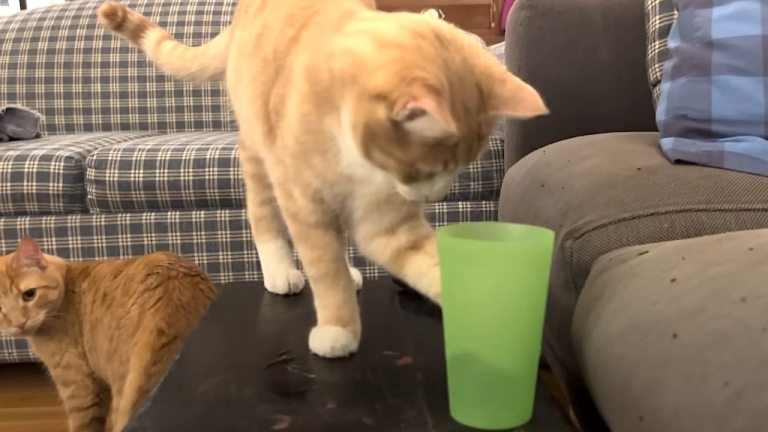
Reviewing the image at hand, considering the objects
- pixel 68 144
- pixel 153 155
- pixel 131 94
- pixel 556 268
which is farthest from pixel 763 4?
pixel 131 94

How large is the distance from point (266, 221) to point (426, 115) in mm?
525

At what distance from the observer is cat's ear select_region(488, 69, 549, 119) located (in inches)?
29.0

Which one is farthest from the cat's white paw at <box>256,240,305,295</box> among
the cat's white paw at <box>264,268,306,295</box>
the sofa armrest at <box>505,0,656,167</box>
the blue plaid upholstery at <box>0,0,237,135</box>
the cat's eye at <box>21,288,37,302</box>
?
the blue plaid upholstery at <box>0,0,237,135</box>

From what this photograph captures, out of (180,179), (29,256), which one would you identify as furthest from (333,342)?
(180,179)

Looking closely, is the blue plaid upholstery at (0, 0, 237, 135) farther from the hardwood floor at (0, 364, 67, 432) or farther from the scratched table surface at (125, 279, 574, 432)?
the scratched table surface at (125, 279, 574, 432)

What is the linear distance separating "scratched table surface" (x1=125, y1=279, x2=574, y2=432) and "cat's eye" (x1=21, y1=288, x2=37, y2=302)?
68 centimetres

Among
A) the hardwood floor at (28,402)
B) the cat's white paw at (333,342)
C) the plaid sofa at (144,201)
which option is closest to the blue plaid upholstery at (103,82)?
the plaid sofa at (144,201)

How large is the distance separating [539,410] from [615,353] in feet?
0.29

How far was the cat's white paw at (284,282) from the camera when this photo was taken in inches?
41.3

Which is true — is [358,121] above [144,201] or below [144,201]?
above

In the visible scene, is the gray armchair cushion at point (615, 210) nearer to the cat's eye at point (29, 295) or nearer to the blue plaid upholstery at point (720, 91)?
the blue plaid upholstery at point (720, 91)

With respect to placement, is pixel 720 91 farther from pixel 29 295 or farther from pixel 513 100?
pixel 29 295

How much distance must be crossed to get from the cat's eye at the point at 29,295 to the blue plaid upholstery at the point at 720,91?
1.22 meters

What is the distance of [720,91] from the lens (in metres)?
1.06
